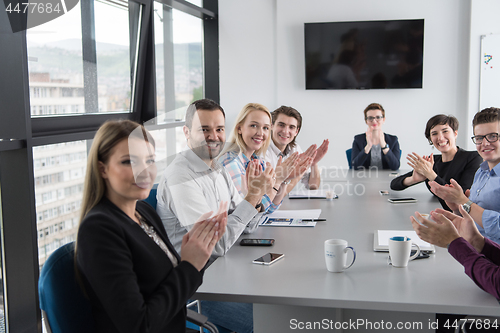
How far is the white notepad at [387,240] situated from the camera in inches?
68.3

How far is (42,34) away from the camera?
2.76 meters

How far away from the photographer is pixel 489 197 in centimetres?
214

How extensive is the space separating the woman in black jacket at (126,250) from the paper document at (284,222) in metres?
0.85

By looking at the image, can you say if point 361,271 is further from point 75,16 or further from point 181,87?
point 181,87

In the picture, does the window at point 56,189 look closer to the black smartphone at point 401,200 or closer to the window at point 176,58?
the window at point 176,58

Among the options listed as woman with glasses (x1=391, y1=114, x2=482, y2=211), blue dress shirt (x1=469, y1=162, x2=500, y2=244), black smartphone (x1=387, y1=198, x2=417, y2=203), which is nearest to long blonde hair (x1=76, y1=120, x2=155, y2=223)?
blue dress shirt (x1=469, y1=162, x2=500, y2=244)

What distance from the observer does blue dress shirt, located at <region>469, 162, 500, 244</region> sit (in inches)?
76.4

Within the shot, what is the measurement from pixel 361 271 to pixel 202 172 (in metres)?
0.87

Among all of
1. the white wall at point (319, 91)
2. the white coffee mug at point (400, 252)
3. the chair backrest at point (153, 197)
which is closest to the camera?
the white coffee mug at point (400, 252)

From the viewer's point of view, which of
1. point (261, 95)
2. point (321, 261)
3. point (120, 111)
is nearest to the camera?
point (321, 261)

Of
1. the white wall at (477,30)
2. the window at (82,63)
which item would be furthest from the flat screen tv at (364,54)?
the window at (82,63)

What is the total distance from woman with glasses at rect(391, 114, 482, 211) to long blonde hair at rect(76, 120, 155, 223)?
7.01 ft

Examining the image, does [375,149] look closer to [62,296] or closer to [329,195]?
[329,195]

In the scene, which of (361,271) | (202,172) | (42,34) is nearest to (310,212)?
(202,172)
